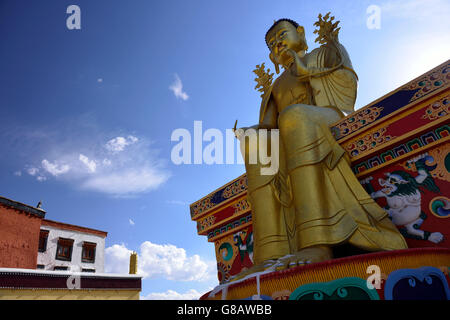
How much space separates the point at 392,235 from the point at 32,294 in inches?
459

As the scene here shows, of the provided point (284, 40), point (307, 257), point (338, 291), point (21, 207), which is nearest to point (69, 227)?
point (21, 207)

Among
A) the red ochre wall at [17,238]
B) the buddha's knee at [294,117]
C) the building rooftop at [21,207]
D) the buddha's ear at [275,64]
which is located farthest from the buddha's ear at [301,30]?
the red ochre wall at [17,238]

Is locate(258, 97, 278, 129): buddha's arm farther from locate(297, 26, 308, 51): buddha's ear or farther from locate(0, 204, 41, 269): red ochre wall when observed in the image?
locate(0, 204, 41, 269): red ochre wall

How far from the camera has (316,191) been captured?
2.77 meters


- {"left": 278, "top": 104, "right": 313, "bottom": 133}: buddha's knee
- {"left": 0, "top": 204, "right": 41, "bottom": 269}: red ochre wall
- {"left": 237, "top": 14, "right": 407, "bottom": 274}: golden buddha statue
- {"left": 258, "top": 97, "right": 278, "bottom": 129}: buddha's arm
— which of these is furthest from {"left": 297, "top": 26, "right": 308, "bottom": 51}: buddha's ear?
{"left": 0, "top": 204, "right": 41, "bottom": 269}: red ochre wall

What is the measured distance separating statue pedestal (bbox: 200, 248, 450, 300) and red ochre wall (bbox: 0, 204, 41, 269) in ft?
44.3

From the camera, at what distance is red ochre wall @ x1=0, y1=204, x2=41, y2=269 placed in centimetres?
1251

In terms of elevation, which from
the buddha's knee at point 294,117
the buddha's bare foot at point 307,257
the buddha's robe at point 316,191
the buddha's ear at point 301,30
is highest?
the buddha's ear at point 301,30

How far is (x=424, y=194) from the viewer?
258cm

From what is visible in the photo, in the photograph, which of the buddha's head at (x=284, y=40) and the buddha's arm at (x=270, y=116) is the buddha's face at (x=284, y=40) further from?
the buddha's arm at (x=270, y=116)

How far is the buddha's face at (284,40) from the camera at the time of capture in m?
4.48
